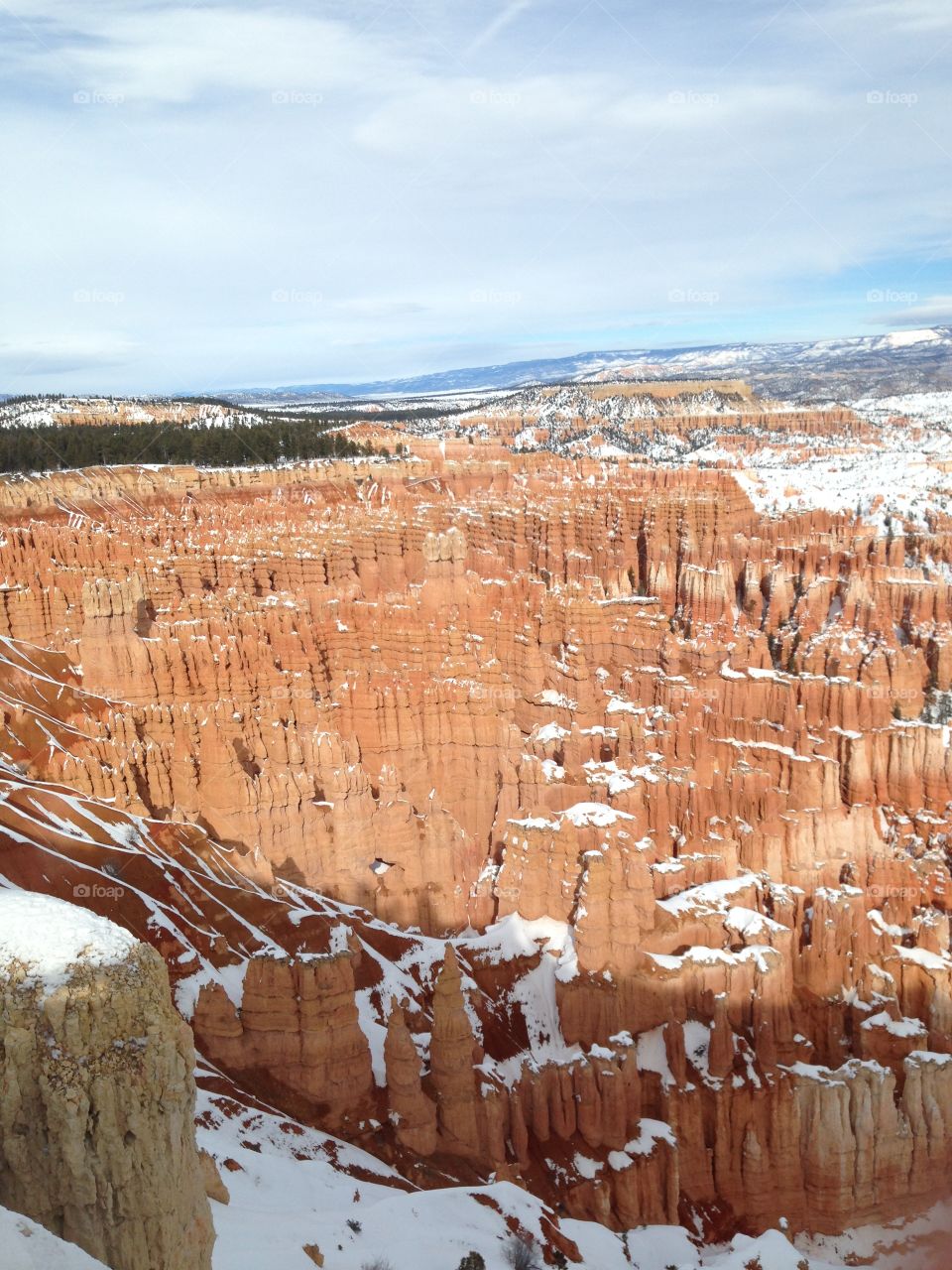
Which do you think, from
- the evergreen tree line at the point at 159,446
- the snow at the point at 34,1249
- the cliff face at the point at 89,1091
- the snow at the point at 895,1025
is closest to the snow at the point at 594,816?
the snow at the point at 895,1025

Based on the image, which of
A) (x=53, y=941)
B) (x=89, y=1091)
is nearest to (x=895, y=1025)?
(x=89, y=1091)

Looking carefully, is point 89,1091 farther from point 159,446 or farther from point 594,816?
point 159,446

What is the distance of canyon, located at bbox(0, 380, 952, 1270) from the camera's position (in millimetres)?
15328

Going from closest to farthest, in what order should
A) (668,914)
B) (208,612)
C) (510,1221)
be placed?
(510,1221)
(668,914)
(208,612)

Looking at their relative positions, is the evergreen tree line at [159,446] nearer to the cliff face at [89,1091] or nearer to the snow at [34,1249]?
the cliff face at [89,1091]

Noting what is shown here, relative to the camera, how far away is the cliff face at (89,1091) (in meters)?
6.64

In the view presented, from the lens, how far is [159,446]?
62.2m

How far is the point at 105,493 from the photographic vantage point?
48.5 metres

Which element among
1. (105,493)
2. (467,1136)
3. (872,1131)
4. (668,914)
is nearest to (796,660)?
(668,914)

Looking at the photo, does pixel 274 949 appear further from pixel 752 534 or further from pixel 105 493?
pixel 752 534

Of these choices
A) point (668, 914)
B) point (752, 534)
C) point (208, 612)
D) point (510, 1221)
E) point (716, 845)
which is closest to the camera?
point (510, 1221)

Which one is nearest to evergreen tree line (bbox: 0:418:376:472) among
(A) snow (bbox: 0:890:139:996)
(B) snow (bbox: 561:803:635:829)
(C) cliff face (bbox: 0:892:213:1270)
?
(B) snow (bbox: 561:803:635:829)

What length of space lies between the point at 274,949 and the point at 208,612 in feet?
44.5

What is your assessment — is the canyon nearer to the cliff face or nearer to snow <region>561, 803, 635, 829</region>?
snow <region>561, 803, 635, 829</region>
